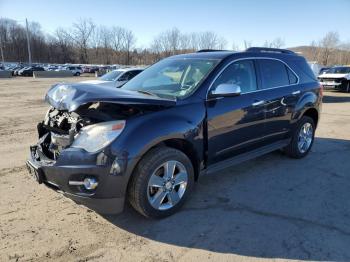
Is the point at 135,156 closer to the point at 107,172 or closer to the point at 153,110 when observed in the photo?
the point at 107,172

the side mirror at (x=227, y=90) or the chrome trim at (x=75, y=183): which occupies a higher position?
the side mirror at (x=227, y=90)

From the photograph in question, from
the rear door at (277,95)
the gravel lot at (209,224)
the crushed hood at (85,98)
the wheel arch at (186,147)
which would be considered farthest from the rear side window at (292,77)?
the crushed hood at (85,98)

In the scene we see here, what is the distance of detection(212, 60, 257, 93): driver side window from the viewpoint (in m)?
4.28

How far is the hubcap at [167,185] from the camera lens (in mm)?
3564

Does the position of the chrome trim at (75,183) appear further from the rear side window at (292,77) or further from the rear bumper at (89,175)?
the rear side window at (292,77)

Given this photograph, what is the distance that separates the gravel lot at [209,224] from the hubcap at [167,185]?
0.22 m

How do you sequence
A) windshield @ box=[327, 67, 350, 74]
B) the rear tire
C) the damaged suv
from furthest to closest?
windshield @ box=[327, 67, 350, 74] < the rear tire < the damaged suv

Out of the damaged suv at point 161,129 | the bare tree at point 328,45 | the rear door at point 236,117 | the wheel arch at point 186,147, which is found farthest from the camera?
the bare tree at point 328,45

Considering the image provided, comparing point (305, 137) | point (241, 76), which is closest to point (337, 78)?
point (305, 137)

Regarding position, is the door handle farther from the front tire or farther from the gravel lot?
the front tire

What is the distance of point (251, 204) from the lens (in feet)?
13.5

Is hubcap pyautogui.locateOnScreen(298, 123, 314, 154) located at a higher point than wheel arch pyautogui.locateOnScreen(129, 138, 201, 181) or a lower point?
lower

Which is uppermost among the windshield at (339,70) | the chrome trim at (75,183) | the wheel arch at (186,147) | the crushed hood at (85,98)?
the windshield at (339,70)

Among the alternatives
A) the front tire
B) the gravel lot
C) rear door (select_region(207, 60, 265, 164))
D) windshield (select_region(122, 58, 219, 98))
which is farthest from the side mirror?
the gravel lot
